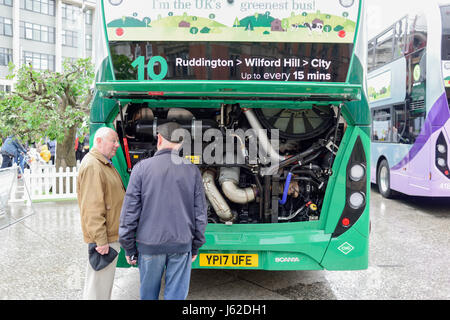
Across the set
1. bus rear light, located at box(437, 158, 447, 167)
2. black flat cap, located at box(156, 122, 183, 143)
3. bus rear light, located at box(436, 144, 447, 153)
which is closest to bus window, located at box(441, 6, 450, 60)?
bus rear light, located at box(436, 144, 447, 153)

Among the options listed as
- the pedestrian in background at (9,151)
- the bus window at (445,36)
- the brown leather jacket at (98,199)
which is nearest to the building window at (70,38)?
the pedestrian in background at (9,151)

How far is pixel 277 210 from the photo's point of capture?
4410mm

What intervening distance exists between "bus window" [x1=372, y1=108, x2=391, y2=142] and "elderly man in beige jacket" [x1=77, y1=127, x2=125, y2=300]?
895cm

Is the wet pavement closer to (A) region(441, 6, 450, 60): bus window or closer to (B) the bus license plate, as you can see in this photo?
(B) the bus license plate

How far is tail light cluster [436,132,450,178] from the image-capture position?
8586mm

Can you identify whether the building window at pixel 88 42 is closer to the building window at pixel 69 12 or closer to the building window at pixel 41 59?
the building window at pixel 69 12

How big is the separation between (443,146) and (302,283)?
5275mm

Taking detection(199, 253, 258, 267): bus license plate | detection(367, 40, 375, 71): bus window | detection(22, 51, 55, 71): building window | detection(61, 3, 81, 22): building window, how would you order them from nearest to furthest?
1. detection(199, 253, 258, 267): bus license plate
2. detection(367, 40, 375, 71): bus window
3. detection(22, 51, 55, 71): building window
4. detection(61, 3, 81, 22): building window

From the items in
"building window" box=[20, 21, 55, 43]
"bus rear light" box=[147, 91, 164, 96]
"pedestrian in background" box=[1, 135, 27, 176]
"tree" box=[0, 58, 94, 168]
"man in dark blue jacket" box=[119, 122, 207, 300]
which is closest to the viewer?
"man in dark blue jacket" box=[119, 122, 207, 300]

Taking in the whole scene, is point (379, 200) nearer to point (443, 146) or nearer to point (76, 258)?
point (443, 146)

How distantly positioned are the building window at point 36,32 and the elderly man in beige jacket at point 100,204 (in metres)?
46.7

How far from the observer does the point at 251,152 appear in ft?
14.5

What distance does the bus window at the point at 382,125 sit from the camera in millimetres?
11070
